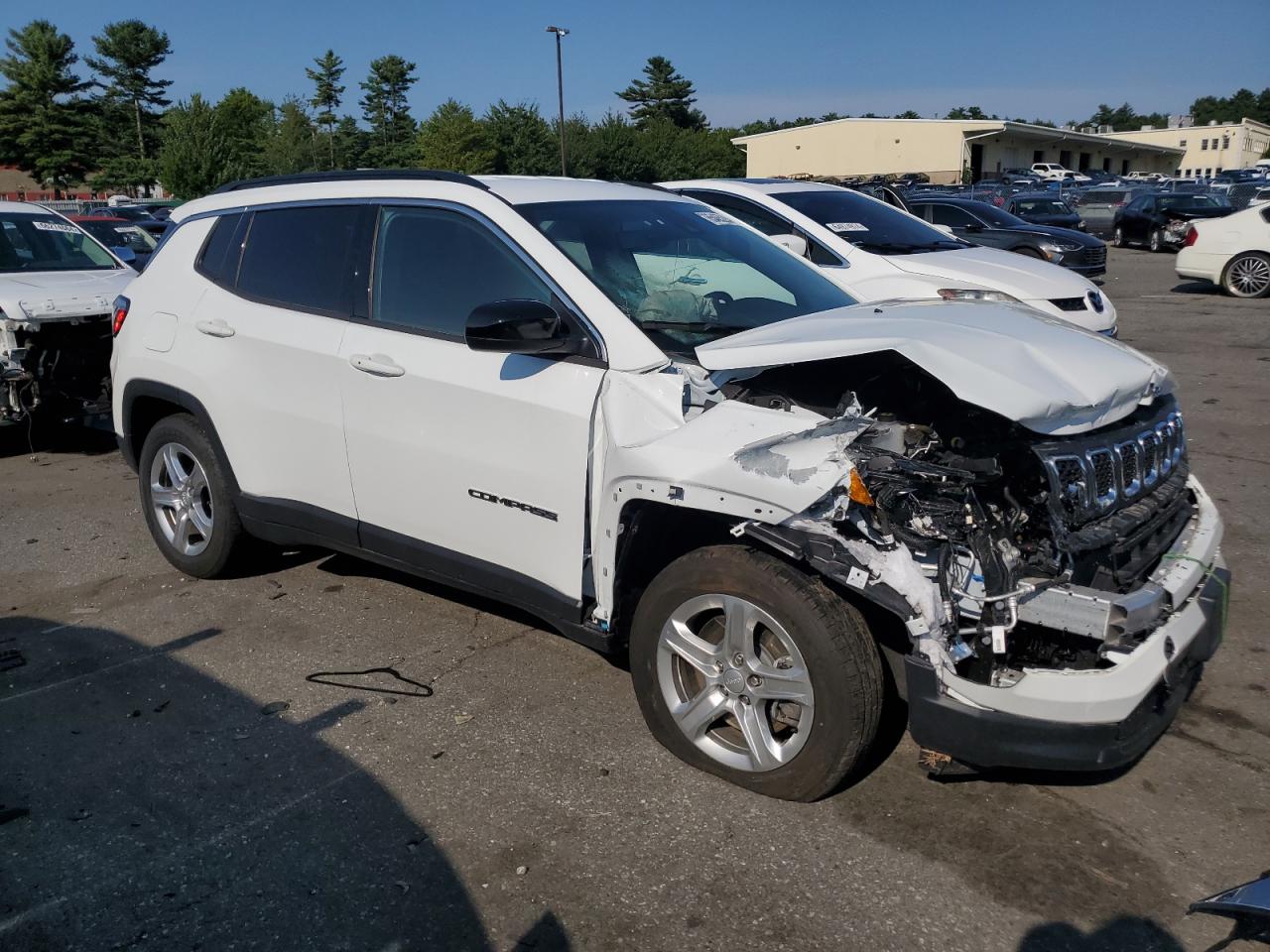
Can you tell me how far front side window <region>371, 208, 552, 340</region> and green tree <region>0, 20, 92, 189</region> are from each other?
258 ft

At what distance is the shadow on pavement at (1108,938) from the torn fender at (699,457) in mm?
1277

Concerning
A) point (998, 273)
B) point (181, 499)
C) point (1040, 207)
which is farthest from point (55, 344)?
point (1040, 207)

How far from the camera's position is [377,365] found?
163 inches

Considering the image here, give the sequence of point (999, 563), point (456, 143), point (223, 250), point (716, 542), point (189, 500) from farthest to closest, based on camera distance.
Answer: point (456, 143) < point (189, 500) < point (223, 250) < point (716, 542) < point (999, 563)

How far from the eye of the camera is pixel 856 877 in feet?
9.87

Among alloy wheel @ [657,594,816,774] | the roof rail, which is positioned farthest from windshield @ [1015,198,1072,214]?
alloy wheel @ [657,594,816,774]

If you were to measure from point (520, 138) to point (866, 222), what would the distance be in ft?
190

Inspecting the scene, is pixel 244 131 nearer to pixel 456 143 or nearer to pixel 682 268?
pixel 456 143

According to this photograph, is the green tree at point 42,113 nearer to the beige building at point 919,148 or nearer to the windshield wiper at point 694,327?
the beige building at point 919,148

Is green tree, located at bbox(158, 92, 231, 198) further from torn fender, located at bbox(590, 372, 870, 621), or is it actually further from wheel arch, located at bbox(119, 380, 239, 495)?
torn fender, located at bbox(590, 372, 870, 621)

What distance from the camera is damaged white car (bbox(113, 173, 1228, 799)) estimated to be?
116 inches

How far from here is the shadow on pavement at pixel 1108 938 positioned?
271 centimetres

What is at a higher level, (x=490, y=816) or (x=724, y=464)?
(x=724, y=464)

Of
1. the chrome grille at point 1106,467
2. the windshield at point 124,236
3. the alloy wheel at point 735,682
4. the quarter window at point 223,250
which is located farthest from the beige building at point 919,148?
the alloy wheel at point 735,682
